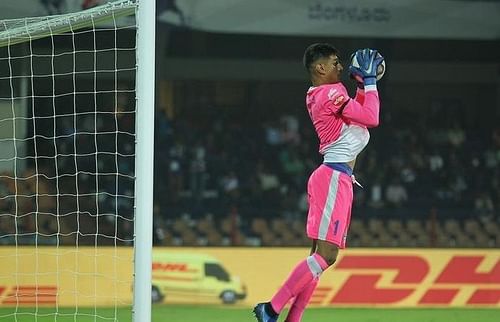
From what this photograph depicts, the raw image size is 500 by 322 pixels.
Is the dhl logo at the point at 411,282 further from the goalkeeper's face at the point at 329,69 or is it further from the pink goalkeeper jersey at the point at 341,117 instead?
the goalkeeper's face at the point at 329,69

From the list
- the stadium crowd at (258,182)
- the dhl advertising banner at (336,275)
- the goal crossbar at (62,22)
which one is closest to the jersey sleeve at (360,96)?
the goal crossbar at (62,22)

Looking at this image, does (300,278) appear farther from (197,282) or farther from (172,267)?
(172,267)

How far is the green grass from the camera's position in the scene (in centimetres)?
909

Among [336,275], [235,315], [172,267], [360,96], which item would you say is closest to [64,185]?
[172,267]

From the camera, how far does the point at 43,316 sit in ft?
29.6

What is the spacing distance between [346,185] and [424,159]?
868 cm

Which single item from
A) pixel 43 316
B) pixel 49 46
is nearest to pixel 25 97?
pixel 49 46

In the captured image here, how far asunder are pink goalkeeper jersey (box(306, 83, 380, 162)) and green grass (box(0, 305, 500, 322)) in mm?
3662

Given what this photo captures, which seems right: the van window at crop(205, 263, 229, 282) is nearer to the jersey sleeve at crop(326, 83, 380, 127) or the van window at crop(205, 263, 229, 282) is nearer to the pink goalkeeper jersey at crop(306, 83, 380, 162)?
the pink goalkeeper jersey at crop(306, 83, 380, 162)

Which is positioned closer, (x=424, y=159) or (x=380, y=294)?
(x=380, y=294)

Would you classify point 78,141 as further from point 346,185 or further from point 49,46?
point 346,185

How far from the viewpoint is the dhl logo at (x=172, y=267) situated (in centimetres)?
1094

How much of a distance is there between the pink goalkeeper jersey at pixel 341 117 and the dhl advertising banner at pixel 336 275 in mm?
4969

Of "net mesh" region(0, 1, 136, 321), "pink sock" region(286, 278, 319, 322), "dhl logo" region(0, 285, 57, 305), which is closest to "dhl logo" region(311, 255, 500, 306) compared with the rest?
"net mesh" region(0, 1, 136, 321)
